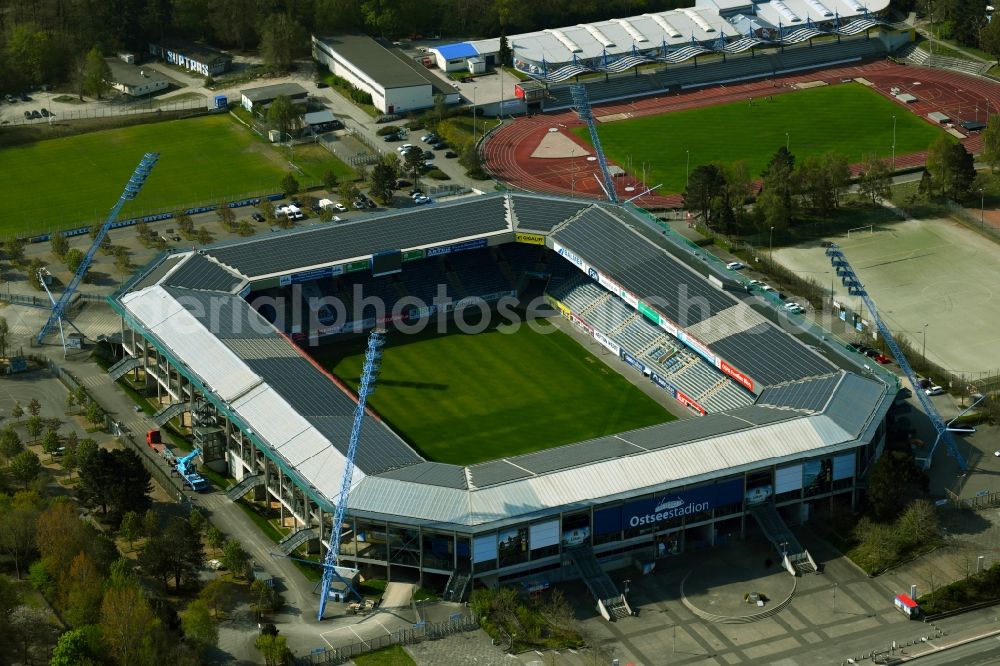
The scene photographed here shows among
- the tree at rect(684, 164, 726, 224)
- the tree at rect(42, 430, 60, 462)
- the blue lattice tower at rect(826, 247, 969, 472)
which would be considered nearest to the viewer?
the blue lattice tower at rect(826, 247, 969, 472)

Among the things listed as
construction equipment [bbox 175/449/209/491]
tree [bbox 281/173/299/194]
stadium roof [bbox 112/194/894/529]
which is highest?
stadium roof [bbox 112/194/894/529]

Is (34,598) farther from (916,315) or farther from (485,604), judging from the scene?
(916,315)

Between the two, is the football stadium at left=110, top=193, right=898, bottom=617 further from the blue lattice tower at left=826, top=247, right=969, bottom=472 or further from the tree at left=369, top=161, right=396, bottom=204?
the tree at left=369, top=161, right=396, bottom=204

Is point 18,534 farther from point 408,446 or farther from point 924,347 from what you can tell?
point 924,347

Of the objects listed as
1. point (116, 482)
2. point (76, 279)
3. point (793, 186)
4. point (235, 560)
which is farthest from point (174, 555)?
point (793, 186)

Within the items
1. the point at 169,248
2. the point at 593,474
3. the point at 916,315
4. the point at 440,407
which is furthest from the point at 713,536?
the point at 169,248

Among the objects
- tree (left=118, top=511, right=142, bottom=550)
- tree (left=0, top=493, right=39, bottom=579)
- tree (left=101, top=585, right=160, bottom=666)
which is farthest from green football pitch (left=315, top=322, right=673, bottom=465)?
tree (left=101, top=585, right=160, bottom=666)
